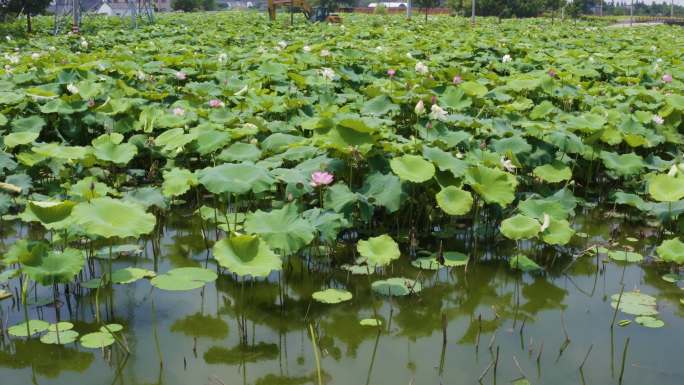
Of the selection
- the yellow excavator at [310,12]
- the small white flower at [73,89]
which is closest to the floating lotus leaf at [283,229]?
the small white flower at [73,89]

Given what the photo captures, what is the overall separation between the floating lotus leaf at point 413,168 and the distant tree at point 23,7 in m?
15.7

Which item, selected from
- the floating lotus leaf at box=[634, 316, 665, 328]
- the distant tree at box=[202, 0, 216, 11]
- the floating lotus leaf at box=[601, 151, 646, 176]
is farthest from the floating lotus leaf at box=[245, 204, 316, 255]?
the distant tree at box=[202, 0, 216, 11]

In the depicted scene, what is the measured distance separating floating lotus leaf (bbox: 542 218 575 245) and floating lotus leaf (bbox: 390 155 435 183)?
22.8 inches

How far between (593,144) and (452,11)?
41.6 meters

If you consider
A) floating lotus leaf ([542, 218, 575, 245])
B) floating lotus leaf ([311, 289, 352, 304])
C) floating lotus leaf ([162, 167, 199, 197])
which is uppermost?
floating lotus leaf ([162, 167, 199, 197])

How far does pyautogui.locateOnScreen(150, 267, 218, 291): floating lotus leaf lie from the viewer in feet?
7.96

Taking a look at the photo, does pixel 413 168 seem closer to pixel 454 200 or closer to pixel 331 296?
pixel 454 200

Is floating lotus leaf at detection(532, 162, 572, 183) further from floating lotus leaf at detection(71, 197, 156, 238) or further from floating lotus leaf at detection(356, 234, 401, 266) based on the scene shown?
floating lotus leaf at detection(71, 197, 156, 238)

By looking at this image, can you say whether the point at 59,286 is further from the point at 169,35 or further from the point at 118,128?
the point at 169,35

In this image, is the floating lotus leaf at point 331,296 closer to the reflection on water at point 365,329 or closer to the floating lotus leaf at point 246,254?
the reflection on water at point 365,329

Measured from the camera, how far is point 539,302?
267cm

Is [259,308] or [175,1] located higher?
[175,1]

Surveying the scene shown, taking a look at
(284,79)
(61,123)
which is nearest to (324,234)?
(61,123)

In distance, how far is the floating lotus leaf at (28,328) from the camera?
2244mm
